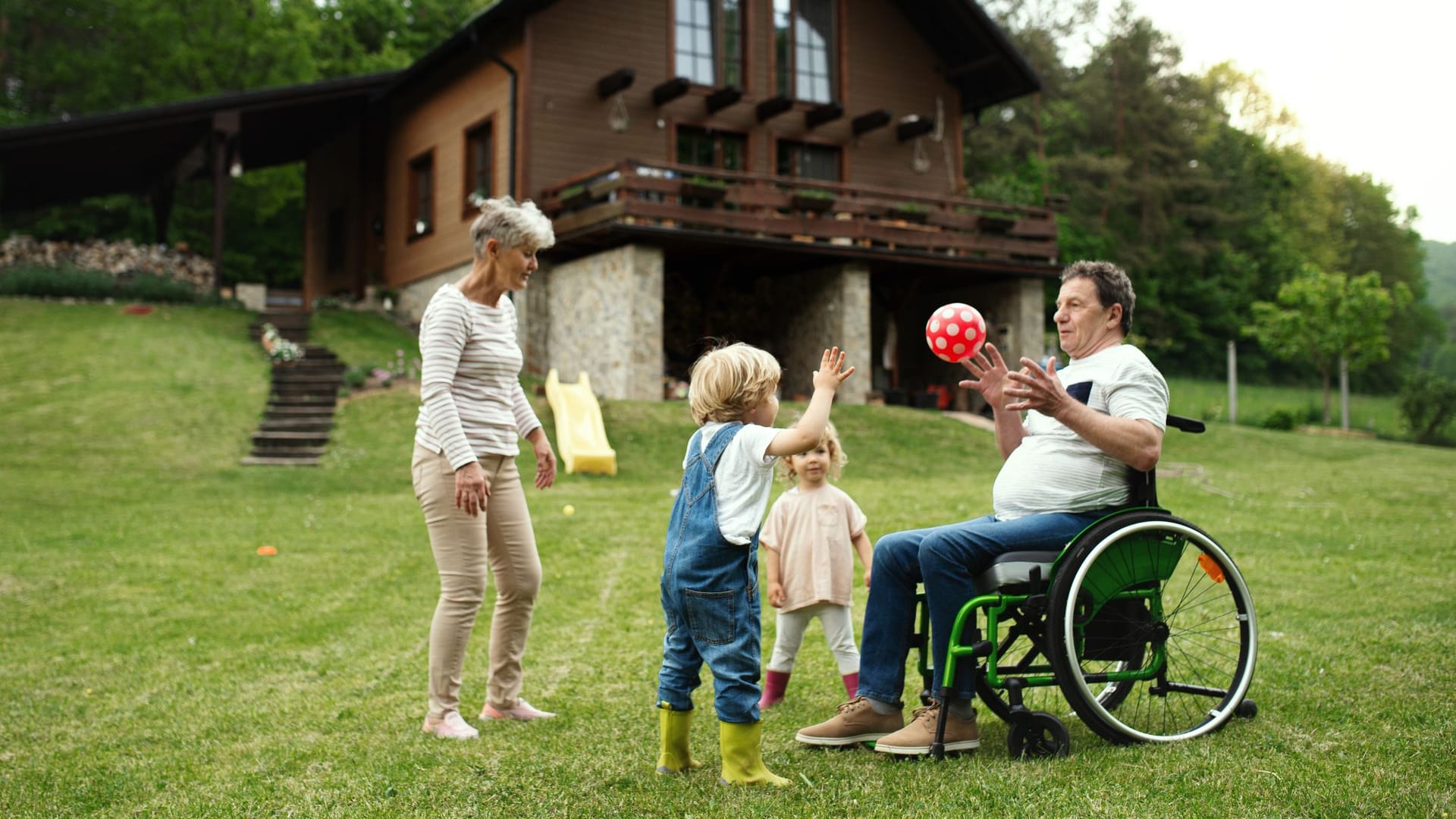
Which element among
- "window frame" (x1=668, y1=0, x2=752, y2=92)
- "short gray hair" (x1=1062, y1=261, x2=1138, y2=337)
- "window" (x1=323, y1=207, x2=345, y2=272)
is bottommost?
"short gray hair" (x1=1062, y1=261, x2=1138, y2=337)

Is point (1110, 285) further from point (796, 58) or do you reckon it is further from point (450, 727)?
point (796, 58)

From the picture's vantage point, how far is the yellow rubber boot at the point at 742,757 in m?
3.18

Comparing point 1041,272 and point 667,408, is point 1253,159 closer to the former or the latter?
point 1041,272

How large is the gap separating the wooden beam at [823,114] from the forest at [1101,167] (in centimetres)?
490

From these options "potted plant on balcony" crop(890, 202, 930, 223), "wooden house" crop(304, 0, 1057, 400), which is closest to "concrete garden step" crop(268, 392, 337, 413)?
"wooden house" crop(304, 0, 1057, 400)

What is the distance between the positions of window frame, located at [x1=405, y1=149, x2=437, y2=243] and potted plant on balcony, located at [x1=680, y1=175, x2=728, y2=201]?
22.0 ft

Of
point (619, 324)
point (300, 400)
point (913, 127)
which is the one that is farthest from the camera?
point (913, 127)

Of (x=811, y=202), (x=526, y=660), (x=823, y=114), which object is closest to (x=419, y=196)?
(x=823, y=114)

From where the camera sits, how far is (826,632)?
4.34m

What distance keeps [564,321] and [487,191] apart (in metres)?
3.30

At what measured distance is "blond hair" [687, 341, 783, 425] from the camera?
3275 mm

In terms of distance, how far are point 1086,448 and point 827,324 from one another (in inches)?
632

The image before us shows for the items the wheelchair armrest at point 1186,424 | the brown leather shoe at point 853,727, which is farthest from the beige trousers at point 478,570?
the wheelchair armrest at point 1186,424

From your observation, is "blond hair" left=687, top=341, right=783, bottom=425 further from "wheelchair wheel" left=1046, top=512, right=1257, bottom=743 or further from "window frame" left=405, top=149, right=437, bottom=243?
"window frame" left=405, top=149, right=437, bottom=243
